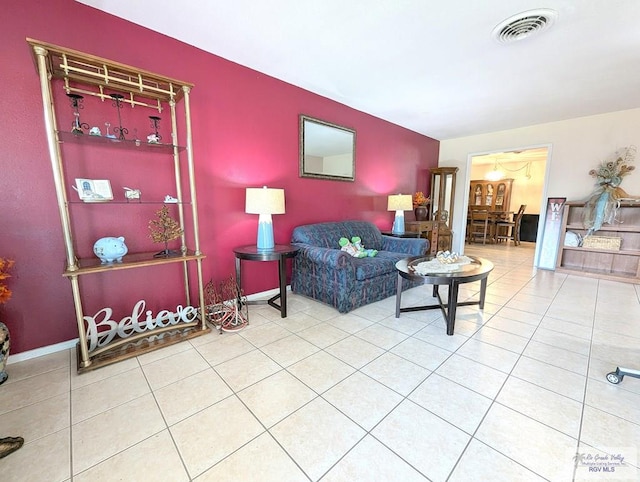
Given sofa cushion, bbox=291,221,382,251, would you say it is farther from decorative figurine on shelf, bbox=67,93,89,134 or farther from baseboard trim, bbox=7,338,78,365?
baseboard trim, bbox=7,338,78,365

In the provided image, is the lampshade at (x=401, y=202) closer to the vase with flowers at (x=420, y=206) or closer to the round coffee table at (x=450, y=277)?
the vase with flowers at (x=420, y=206)

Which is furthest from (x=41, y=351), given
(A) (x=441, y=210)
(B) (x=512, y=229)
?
(B) (x=512, y=229)

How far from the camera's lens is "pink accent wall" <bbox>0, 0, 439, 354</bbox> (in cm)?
172

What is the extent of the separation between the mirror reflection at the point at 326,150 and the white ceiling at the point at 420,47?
40 cm

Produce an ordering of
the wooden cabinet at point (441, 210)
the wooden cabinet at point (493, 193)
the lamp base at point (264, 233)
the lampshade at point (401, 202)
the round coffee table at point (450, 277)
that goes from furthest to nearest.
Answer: the wooden cabinet at point (493, 193) < the wooden cabinet at point (441, 210) < the lampshade at point (401, 202) < the lamp base at point (264, 233) < the round coffee table at point (450, 277)

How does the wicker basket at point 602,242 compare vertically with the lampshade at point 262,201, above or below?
below

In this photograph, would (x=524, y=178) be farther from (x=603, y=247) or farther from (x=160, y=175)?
(x=160, y=175)

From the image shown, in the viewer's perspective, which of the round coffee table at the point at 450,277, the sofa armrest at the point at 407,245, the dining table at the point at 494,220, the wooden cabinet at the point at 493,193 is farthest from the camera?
the wooden cabinet at the point at 493,193

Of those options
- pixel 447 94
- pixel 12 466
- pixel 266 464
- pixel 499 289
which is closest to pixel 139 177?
pixel 12 466

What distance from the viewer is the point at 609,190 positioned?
380 centimetres

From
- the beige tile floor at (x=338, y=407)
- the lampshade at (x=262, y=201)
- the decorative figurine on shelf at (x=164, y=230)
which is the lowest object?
the beige tile floor at (x=338, y=407)

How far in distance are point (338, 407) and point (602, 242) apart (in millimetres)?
5000

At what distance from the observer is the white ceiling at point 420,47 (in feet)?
6.03

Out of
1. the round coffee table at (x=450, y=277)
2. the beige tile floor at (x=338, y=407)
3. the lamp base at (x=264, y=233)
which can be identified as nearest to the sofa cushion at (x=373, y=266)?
the round coffee table at (x=450, y=277)
